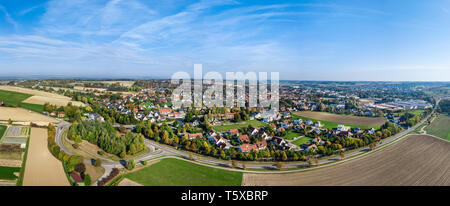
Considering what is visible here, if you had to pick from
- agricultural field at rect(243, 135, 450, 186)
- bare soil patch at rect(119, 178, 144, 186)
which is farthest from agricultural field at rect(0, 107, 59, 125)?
agricultural field at rect(243, 135, 450, 186)

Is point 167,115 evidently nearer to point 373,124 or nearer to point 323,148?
point 323,148

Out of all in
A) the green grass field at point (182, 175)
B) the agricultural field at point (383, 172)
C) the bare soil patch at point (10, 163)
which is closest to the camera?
the green grass field at point (182, 175)

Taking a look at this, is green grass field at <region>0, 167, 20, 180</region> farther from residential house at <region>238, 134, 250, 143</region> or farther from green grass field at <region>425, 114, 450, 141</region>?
green grass field at <region>425, 114, 450, 141</region>

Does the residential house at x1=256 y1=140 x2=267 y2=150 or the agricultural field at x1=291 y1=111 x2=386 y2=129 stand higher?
the agricultural field at x1=291 y1=111 x2=386 y2=129

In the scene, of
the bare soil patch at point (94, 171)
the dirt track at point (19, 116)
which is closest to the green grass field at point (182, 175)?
the bare soil patch at point (94, 171)

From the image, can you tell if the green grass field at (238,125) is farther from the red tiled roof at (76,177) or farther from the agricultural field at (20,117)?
the agricultural field at (20,117)

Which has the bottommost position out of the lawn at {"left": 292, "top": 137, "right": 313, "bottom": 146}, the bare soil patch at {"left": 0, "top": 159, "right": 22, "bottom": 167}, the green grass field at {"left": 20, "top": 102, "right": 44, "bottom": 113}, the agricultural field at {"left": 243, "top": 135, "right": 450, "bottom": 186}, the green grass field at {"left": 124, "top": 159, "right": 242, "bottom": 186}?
the agricultural field at {"left": 243, "top": 135, "right": 450, "bottom": 186}

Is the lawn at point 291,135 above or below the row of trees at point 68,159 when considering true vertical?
below

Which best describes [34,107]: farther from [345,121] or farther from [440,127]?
[440,127]
